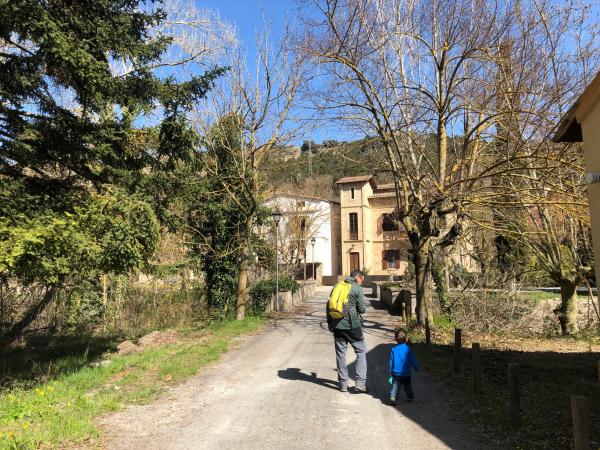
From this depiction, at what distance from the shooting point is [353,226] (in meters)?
46.5

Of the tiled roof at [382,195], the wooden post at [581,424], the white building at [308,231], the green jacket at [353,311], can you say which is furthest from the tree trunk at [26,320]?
the tiled roof at [382,195]

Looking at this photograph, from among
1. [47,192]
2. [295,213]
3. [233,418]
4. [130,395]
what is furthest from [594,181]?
[295,213]

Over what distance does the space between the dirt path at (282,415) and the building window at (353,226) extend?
1482 inches

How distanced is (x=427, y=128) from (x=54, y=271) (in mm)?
10408

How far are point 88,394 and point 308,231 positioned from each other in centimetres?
2874

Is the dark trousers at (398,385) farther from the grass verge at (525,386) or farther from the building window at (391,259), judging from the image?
the building window at (391,259)

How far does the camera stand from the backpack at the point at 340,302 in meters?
6.64

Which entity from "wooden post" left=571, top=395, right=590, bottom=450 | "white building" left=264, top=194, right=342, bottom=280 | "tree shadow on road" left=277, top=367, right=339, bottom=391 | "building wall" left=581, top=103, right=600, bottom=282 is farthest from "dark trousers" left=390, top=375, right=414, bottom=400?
"white building" left=264, top=194, right=342, bottom=280

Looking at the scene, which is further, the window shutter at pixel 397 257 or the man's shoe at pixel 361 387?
the window shutter at pixel 397 257

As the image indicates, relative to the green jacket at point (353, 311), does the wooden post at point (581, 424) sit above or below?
below

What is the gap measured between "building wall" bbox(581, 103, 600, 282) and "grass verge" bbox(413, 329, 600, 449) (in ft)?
6.39

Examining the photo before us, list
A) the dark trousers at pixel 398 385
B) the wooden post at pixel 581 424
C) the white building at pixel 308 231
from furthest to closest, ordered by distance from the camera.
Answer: the white building at pixel 308 231 < the dark trousers at pixel 398 385 < the wooden post at pixel 581 424

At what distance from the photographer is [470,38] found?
10383 millimetres

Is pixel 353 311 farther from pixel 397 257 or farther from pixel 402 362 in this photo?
pixel 397 257
